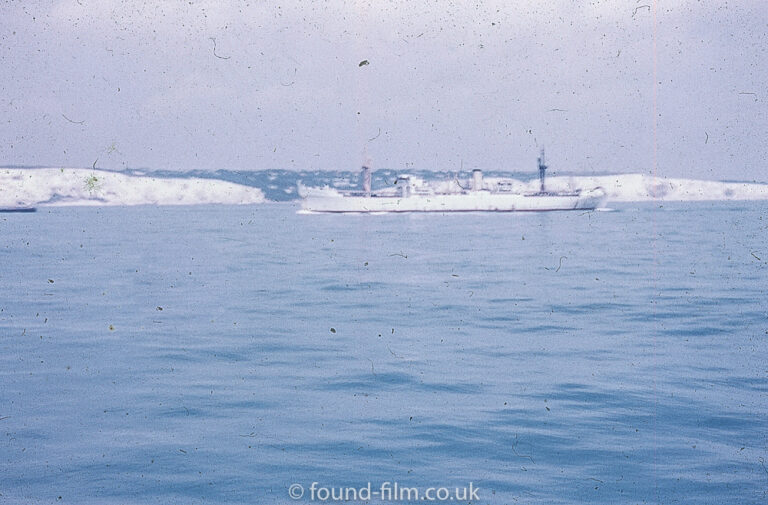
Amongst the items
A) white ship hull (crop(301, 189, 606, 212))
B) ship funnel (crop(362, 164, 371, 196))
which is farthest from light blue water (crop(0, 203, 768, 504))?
ship funnel (crop(362, 164, 371, 196))

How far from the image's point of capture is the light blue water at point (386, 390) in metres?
6.25

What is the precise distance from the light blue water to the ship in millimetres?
60461

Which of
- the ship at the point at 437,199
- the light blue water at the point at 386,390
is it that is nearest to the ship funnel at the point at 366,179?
the ship at the point at 437,199

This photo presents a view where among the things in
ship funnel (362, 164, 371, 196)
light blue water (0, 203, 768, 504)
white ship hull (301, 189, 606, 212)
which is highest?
ship funnel (362, 164, 371, 196)

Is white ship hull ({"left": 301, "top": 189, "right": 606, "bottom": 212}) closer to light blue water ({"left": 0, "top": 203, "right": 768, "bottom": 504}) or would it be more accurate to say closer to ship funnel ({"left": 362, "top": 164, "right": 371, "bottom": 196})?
ship funnel ({"left": 362, "top": 164, "right": 371, "bottom": 196})

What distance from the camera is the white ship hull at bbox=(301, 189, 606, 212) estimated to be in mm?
81812

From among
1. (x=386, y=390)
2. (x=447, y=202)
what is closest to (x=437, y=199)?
(x=447, y=202)

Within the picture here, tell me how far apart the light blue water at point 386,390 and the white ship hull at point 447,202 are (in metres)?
60.4

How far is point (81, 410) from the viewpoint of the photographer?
27.2 feet

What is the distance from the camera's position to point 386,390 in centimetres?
911

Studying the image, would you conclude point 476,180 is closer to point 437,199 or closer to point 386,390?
point 437,199

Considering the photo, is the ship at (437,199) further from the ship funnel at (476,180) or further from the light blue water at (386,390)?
the light blue water at (386,390)

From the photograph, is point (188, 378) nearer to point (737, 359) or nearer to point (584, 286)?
point (737, 359)

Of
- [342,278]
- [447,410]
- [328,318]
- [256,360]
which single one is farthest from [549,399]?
[342,278]
